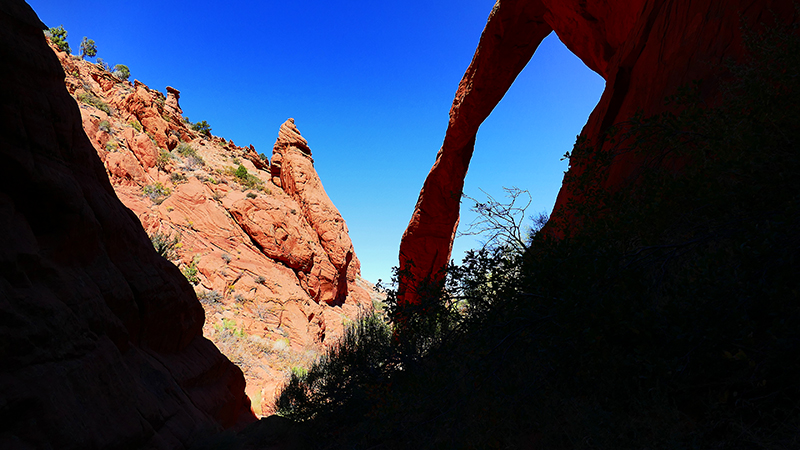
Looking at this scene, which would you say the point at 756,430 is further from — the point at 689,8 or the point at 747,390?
the point at 689,8

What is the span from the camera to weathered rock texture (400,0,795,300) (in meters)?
4.73

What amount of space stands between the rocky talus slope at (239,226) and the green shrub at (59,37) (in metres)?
1.69

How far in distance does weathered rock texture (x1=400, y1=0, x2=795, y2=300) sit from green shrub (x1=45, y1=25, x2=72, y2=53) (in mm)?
30814

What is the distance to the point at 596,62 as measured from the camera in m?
9.99

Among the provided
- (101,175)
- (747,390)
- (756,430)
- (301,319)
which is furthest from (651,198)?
(301,319)

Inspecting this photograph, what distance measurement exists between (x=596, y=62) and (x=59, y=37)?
4028cm

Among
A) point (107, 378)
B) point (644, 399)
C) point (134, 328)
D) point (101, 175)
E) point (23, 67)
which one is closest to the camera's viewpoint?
point (644, 399)

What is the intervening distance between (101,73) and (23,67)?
30.4 meters

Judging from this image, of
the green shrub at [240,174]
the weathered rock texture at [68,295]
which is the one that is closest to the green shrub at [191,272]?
the green shrub at [240,174]

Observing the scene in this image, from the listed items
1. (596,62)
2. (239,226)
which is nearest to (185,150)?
(239,226)

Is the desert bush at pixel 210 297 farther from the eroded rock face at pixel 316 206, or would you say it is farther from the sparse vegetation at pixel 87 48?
the sparse vegetation at pixel 87 48

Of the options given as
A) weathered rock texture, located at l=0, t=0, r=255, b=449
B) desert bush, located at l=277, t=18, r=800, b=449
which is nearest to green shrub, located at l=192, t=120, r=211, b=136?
weathered rock texture, located at l=0, t=0, r=255, b=449

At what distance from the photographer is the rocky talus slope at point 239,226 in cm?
1598

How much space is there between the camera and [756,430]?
2.07 metres
